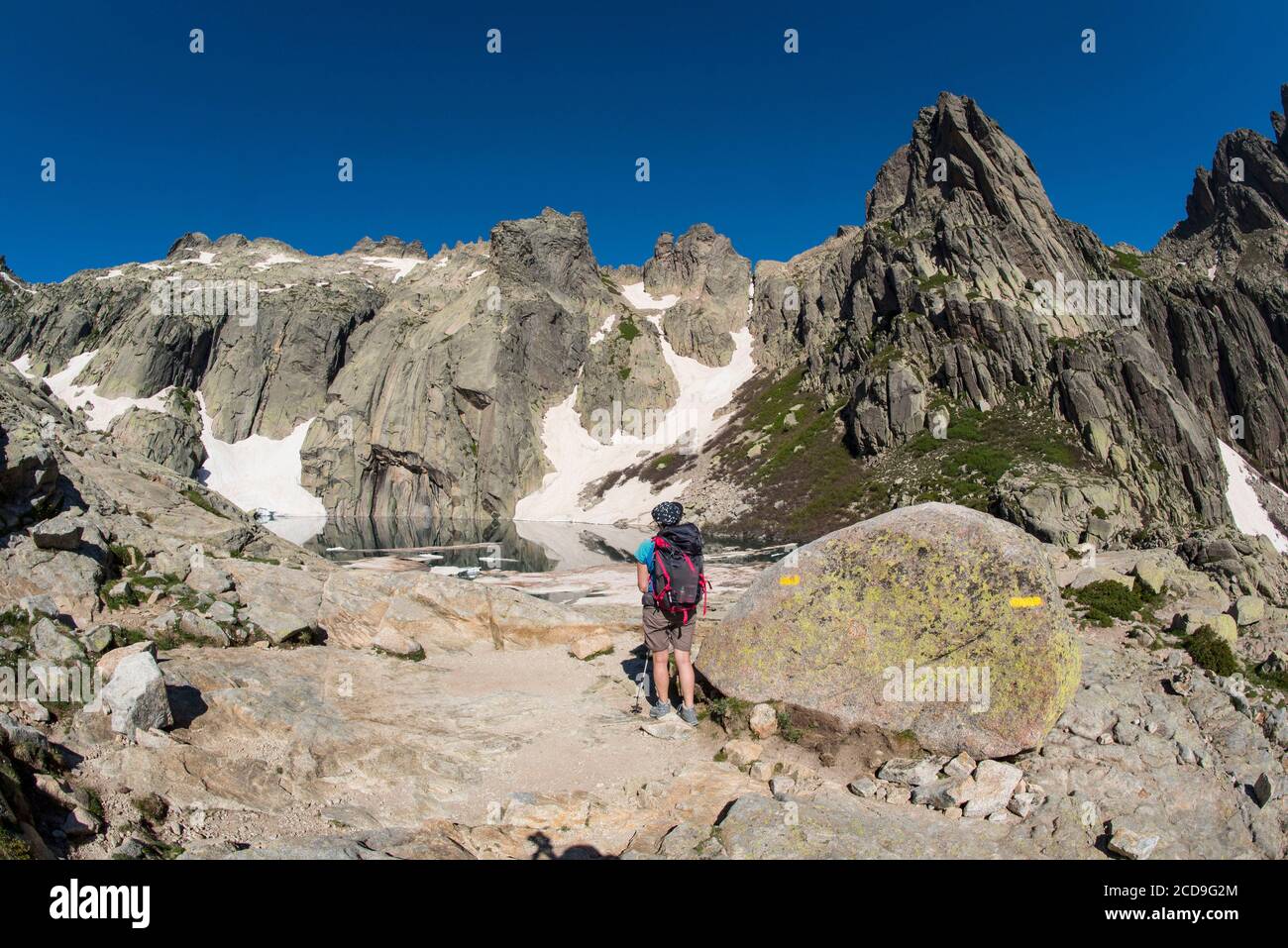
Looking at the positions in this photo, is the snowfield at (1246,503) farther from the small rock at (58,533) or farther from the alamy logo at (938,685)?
the small rock at (58,533)

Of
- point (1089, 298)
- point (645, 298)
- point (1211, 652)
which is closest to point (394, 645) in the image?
point (1211, 652)

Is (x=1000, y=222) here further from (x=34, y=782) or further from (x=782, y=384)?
(x=34, y=782)

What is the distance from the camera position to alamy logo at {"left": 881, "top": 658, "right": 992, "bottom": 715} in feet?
27.8

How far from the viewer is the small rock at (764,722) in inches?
350

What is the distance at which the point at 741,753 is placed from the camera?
8430mm

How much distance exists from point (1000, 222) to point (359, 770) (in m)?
89.9

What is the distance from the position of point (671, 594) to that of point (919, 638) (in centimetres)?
357

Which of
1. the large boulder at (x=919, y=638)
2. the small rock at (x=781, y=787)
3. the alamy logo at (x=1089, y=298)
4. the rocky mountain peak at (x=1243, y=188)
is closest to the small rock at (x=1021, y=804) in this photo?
the large boulder at (x=919, y=638)

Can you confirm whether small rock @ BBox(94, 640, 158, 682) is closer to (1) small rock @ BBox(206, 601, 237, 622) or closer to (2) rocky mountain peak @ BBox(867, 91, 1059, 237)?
(1) small rock @ BBox(206, 601, 237, 622)

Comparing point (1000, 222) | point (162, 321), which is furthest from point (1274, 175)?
point (162, 321)

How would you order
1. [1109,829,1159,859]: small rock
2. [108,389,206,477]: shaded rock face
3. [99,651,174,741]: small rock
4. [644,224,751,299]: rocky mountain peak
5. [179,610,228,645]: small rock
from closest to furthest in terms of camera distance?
[1109,829,1159,859]: small rock, [99,651,174,741]: small rock, [179,610,228,645]: small rock, [108,389,206,477]: shaded rock face, [644,224,751,299]: rocky mountain peak

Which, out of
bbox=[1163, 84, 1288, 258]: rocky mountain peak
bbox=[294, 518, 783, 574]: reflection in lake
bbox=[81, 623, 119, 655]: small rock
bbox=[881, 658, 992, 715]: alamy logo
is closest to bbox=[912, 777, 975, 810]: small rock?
bbox=[881, 658, 992, 715]: alamy logo
